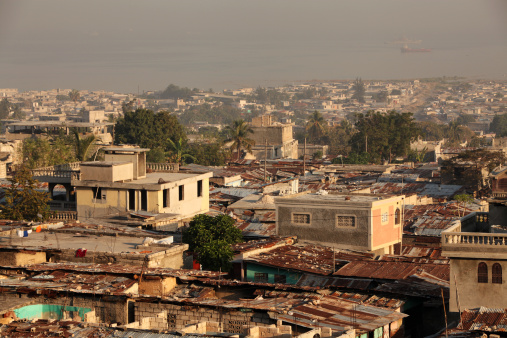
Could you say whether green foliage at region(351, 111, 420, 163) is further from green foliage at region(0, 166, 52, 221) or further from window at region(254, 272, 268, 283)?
window at region(254, 272, 268, 283)

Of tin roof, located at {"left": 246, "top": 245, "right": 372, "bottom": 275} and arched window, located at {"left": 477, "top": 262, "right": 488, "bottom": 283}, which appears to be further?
tin roof, located at {"left": 246, "top": 245, "right": 372, "bottom": 275}

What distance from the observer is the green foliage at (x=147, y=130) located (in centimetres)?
5991

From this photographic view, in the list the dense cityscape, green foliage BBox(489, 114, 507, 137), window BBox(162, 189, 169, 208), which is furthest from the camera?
green foliage BBox(489, 114, 507, 137)

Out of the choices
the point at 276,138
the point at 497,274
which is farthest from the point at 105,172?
the point at 276,138

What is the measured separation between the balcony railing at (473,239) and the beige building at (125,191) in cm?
1104

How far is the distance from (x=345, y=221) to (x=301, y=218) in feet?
4.11

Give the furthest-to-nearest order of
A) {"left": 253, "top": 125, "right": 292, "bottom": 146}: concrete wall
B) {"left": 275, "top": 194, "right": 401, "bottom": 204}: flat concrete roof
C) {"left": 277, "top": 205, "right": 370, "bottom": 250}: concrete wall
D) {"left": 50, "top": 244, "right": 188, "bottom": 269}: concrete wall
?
{"left": 253, "top": 125, "right": 292, "bottom": 146}: concrete wall < {"left": 275, "top": 194, "right": 401, "bottom": 204}: flat concrete roof < {"left": 277, "top": 205, "right": 370, "bottom": 250}: concrete wall < {"left": 50, "top": 244, "right": 188, "bottom": 269}: concrete wall

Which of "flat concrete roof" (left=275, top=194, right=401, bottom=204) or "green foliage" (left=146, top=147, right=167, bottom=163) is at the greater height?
"flat concrete roof" (left=275, top=194, right=401, bottom=204)

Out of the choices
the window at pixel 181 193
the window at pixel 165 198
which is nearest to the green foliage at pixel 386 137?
the window at pixel 181 193

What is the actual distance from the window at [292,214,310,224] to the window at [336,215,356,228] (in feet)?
2.83

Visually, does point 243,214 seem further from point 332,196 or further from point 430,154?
point 430,154

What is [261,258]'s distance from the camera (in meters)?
20.0

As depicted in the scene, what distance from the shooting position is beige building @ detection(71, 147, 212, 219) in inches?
1008

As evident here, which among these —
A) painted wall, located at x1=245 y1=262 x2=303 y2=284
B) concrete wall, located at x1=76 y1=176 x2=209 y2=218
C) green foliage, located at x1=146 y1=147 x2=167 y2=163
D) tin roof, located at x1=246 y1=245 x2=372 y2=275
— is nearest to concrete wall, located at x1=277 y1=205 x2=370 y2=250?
tin roof, located at x1=246 y1=245 x2=372 y2=275
